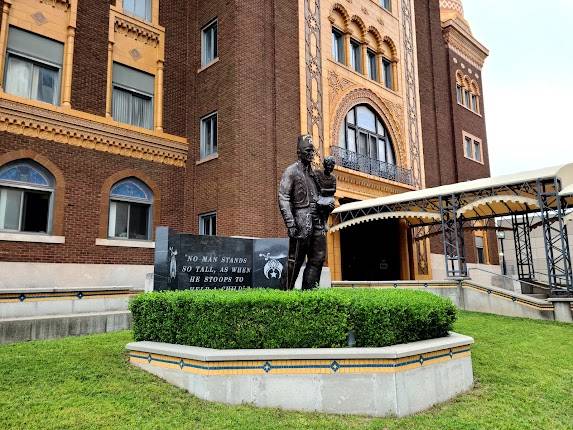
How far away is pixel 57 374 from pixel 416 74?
23880 mm

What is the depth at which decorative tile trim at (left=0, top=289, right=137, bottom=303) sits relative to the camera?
32.8ft

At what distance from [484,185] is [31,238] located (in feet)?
48.5

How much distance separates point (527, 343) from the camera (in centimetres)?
1009

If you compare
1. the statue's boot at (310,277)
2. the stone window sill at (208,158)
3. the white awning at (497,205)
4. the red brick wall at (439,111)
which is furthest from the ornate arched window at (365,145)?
the statue's boot at (310,277)

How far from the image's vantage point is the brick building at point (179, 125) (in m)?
14.1

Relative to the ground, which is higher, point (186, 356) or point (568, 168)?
point (568, 168)

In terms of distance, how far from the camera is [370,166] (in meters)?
21.5

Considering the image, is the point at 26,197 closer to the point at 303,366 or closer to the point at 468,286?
the point at 303,366

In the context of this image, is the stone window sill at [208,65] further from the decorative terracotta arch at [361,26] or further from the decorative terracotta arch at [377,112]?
the decorative terracotta arch at [361,26]

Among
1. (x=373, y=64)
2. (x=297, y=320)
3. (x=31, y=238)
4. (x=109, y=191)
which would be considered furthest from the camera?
(x=373, y=64)

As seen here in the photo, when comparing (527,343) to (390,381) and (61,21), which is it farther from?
(61,21)

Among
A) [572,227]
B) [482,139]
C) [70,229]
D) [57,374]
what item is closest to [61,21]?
[70,229]

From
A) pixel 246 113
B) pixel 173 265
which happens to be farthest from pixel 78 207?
pixel 173 265

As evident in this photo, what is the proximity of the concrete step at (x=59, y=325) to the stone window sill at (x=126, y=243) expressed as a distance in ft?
15.1
